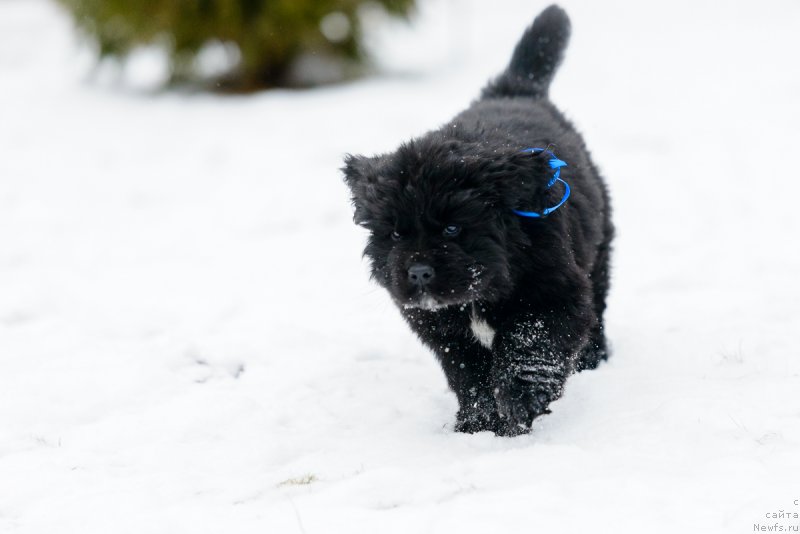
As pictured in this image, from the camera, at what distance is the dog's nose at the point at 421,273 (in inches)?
141

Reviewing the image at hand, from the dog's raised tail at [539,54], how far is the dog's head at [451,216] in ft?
5.87

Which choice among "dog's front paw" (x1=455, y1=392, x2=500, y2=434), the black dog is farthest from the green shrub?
"dog's front paw" (x1=455, y1=392, x2=500, y2=434)

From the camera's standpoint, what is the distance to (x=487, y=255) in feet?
12.0

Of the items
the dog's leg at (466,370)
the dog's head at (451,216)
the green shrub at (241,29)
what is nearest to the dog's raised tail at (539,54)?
the dog's head at (451,216)

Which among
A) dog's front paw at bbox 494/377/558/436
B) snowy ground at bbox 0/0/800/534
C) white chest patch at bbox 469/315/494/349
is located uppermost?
white chest patch at bbox 469/315/494/349

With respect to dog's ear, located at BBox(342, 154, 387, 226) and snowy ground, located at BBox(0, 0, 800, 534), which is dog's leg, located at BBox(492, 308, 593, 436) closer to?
snowy ground, located at BBox(0, 0, 800, 534)

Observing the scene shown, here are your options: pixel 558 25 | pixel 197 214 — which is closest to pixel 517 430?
pixel 558 25

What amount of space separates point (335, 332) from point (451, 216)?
222 centimetres

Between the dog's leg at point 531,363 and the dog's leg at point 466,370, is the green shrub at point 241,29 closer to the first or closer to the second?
the dog's leg at point 466,370

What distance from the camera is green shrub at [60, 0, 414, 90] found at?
12.0 meters

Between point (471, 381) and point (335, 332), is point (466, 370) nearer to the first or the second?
point (471, 381)

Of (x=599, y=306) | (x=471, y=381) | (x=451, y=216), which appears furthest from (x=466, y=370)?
(x=599, y=306)

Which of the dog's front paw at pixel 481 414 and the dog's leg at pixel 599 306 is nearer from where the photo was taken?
the dog's front paw at pixel 481 414

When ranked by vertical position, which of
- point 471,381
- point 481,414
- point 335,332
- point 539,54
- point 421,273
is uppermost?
point 539,54
